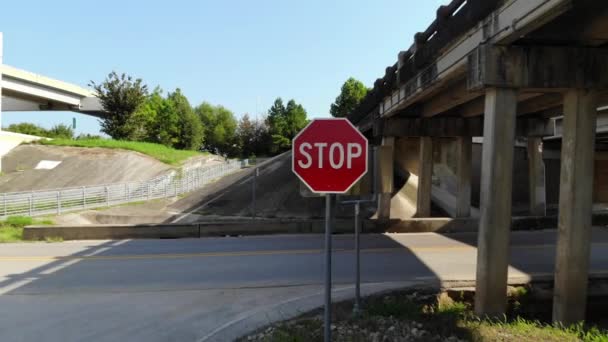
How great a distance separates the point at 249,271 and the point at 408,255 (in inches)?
171

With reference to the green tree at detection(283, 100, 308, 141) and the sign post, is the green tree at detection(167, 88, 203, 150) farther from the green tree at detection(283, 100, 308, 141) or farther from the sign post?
the sign post

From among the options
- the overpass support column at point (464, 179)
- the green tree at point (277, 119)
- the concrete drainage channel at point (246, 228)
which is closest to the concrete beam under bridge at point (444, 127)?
the overpass support column at point (464, 179)

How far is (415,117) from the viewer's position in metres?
18.8

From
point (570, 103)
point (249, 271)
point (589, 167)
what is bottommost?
point (249, 271)

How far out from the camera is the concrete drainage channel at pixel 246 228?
14836 millimetres

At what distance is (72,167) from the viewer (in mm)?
34125

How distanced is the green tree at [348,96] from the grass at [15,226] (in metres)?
68.1

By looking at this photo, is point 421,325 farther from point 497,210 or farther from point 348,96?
point 348,96

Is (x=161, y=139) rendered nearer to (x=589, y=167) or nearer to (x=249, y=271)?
(x=249, y=271)

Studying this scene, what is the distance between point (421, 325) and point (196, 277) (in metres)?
5.08

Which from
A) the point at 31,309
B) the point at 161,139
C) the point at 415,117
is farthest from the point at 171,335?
the point at 161,139

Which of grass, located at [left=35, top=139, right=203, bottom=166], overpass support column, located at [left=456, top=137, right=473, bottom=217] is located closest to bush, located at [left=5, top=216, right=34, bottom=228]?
overpass support column, located at [left=456, top=137, right=473, bottom=217]

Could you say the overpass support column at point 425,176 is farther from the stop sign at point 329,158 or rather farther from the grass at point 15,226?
the stop sign at point 329,158

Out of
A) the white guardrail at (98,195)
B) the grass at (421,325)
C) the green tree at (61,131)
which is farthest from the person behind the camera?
the green tree at (61,131)
